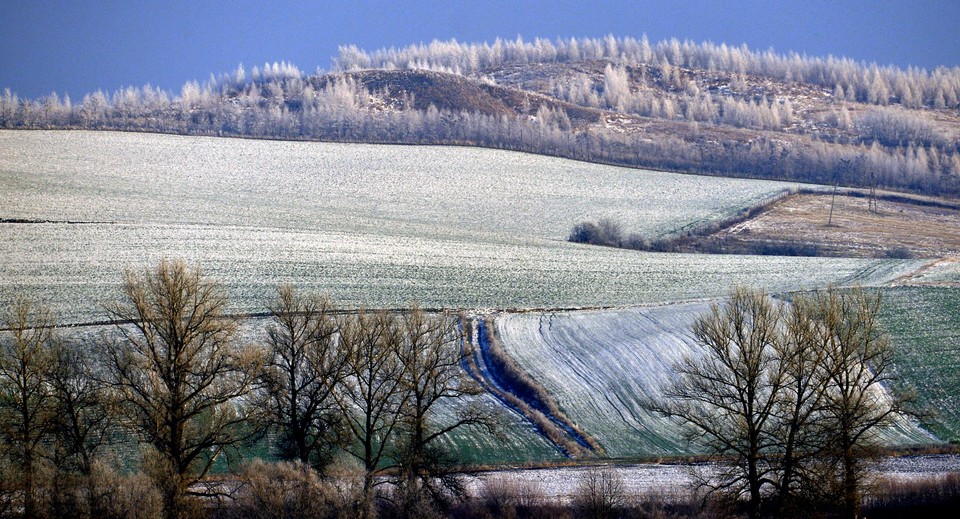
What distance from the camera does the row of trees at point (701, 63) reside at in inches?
6417

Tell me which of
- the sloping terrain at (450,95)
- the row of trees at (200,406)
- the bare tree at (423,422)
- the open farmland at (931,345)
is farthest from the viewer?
the sloping terrain at (450,95)

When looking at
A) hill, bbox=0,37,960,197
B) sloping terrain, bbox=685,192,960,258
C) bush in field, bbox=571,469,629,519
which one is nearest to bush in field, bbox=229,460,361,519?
bush in field, bbox=571,469,629,519

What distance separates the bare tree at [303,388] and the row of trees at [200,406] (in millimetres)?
68

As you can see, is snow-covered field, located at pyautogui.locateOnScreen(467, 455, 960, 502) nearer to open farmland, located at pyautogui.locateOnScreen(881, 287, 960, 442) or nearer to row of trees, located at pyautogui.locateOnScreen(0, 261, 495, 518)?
open farmland, located at pyautogui.locateOnScreen(881, 287, 960, 442)

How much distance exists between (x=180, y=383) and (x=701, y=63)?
163301 millimetres

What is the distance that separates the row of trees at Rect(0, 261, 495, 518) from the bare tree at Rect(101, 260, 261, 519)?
0.22 feet

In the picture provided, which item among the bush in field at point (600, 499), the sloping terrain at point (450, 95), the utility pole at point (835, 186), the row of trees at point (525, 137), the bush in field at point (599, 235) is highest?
the sloping terrain at point (450, 95)

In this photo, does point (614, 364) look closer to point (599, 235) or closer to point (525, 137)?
point (599, 235)

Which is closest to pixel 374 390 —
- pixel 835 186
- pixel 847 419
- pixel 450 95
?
pixel 847 419

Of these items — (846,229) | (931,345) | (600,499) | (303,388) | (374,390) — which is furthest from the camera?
(846,229)

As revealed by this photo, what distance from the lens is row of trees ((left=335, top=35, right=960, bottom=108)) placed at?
163000mm

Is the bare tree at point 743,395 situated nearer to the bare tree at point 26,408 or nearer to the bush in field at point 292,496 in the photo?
the bush in field at point 292,496

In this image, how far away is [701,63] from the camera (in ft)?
613

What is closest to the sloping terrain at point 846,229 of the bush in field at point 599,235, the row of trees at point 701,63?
the bush in field at point 599,235
